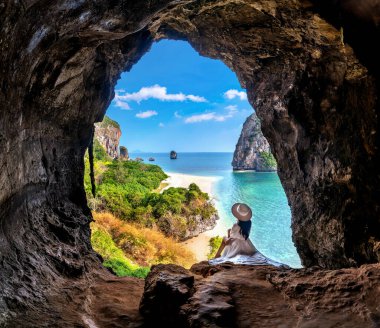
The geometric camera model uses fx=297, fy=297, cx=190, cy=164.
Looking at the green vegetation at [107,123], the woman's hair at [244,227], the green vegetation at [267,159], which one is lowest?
the woman's hair at [244,227]

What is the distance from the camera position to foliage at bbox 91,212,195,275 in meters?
21.4

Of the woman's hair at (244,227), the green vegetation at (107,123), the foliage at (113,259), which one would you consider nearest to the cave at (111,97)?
the woman's hair at (244,227)

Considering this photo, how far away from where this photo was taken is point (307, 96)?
8742 millimetres

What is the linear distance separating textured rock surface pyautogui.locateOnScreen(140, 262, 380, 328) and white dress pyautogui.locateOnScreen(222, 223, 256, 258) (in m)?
3.18

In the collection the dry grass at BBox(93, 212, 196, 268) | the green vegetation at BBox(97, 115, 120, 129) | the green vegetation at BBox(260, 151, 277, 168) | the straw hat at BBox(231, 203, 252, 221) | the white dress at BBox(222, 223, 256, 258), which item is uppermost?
the green vegetation at BBox(97, 115, 120, 129)

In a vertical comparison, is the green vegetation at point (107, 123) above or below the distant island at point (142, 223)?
above

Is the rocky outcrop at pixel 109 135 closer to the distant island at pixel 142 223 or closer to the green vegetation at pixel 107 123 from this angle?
the green vegetation at pixel 107 123

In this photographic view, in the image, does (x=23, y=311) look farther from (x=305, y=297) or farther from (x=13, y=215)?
(x=305, y=297)

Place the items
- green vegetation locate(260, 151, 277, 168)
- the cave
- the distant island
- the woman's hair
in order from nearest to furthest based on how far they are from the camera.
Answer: the cave
the woman's hair
the distant island
green vegetation locate(260, 151, 277, 168)

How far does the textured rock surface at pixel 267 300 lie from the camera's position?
4.09 metres

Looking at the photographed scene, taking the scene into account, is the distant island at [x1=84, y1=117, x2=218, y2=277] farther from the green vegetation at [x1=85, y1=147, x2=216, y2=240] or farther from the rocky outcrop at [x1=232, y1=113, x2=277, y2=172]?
the rocky outcrop at [x1=232, y1=113, x2=277, y2=172]

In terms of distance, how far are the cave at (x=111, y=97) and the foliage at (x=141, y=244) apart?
40.2 ft

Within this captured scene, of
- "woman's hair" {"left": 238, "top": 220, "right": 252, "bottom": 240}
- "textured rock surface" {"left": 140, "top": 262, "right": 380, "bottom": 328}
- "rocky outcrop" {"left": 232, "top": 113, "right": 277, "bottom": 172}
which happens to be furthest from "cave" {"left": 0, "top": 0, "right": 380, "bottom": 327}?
"rocky outcrop" {"left": 232, "top": 113, "right": 277, "bottom": 172}

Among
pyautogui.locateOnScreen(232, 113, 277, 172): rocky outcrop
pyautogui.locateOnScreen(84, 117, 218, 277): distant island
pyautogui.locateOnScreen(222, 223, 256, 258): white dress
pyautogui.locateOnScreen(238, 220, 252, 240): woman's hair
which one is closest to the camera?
pyautogui.locateOnScreen(222, 223, 256, 258): white dress
